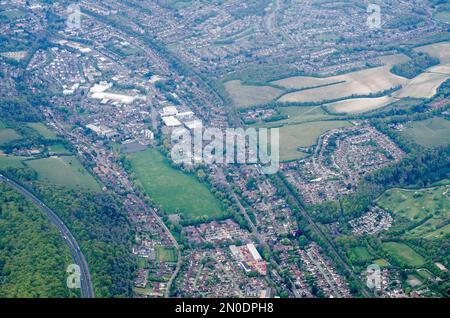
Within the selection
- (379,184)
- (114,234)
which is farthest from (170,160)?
(379,184)

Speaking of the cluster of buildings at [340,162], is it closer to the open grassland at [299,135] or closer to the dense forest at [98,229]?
the open grassland at [299,135]

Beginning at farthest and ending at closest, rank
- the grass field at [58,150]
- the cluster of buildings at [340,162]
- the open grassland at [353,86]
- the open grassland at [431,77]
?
the open grassland at [431,77]
the open grassland at [353,86]
the grass field at [58,150]
the cluster of buildings at [340,162]

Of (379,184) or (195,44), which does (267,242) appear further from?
(195,44)

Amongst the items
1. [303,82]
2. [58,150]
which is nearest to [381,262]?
[58,150]

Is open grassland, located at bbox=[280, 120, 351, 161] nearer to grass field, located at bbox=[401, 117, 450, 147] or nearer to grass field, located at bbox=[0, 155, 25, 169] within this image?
grass field, located at bbox=[401, 117, 450, 147]

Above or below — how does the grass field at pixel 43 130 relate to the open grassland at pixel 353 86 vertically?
below

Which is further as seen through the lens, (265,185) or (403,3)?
(403,3)

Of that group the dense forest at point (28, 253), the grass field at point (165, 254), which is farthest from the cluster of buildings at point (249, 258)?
the dense forest at point (28, 253)
